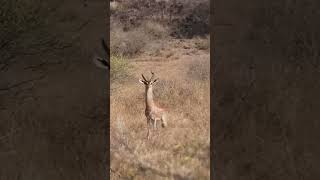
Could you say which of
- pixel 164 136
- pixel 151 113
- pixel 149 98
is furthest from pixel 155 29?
pixel 164 136

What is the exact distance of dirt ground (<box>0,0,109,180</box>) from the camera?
4875 mm

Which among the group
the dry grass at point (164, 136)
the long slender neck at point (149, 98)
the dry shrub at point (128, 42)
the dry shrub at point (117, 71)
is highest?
the dry shrub at point (128, 42)

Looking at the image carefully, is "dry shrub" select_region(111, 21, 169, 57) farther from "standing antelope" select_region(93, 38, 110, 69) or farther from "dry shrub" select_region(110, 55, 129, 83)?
"standing antelope" select_region(93, 38, 110, 69)

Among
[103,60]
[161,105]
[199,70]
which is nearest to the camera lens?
[103,60]

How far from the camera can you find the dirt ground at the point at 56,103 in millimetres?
4875

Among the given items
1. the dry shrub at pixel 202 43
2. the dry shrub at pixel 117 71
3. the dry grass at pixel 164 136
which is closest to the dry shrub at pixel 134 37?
the dry shrub at pixel 202 43

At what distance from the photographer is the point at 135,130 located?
7.85 metres

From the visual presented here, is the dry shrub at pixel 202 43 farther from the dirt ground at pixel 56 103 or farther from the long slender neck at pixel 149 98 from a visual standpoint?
the dirt ground at pixel 56 103

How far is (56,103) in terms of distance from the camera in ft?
18.0

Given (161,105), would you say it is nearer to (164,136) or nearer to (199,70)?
(164,136)

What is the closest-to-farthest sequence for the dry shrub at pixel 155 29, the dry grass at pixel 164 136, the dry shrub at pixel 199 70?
the dry grass at pixel 164 136 → the dry shrub at pixel 199 70 → the dry shrub at pixel 155 29
